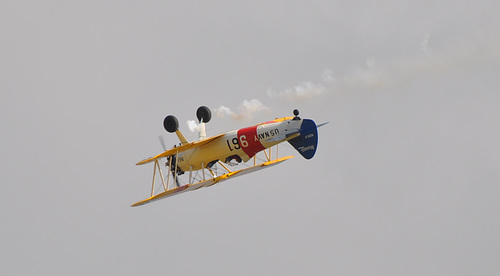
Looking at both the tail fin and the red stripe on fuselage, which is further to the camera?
the red stripe on fuselage

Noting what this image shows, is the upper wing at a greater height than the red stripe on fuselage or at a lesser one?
greater

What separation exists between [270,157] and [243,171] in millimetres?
2613

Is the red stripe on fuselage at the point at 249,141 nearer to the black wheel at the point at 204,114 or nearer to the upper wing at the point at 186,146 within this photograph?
the upper wing at the point at 186,146

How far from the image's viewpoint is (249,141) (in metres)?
56.5

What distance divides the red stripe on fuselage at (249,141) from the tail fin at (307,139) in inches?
65.7

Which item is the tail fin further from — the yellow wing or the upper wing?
the upper wing

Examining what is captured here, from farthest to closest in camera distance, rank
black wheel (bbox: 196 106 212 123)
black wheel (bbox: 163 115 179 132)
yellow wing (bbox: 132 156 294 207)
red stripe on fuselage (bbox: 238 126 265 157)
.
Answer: black wheel (bbox: 196 106 212 123)
black wheel (bbox: 163 115 179 132)
red stripe on fuselage (bbox: 238 126 265 157)
yellow wing (bbox: 132 156 294 207)

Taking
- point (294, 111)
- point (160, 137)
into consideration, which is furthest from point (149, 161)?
point (294, 111)

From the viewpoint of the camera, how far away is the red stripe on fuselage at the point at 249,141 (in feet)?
185

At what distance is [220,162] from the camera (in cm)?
5819

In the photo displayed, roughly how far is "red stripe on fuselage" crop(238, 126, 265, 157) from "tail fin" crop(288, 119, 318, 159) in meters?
1.67

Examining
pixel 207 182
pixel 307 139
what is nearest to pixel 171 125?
pixel 207 182

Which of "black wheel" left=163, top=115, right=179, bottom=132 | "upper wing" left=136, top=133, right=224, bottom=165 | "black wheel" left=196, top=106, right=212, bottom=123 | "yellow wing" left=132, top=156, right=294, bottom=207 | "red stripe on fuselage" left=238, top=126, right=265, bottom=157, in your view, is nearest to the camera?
Answer: "yellow wing" left=132, top=156, right=294, bottom=207

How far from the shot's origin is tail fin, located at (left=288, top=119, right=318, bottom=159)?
55219 mm
